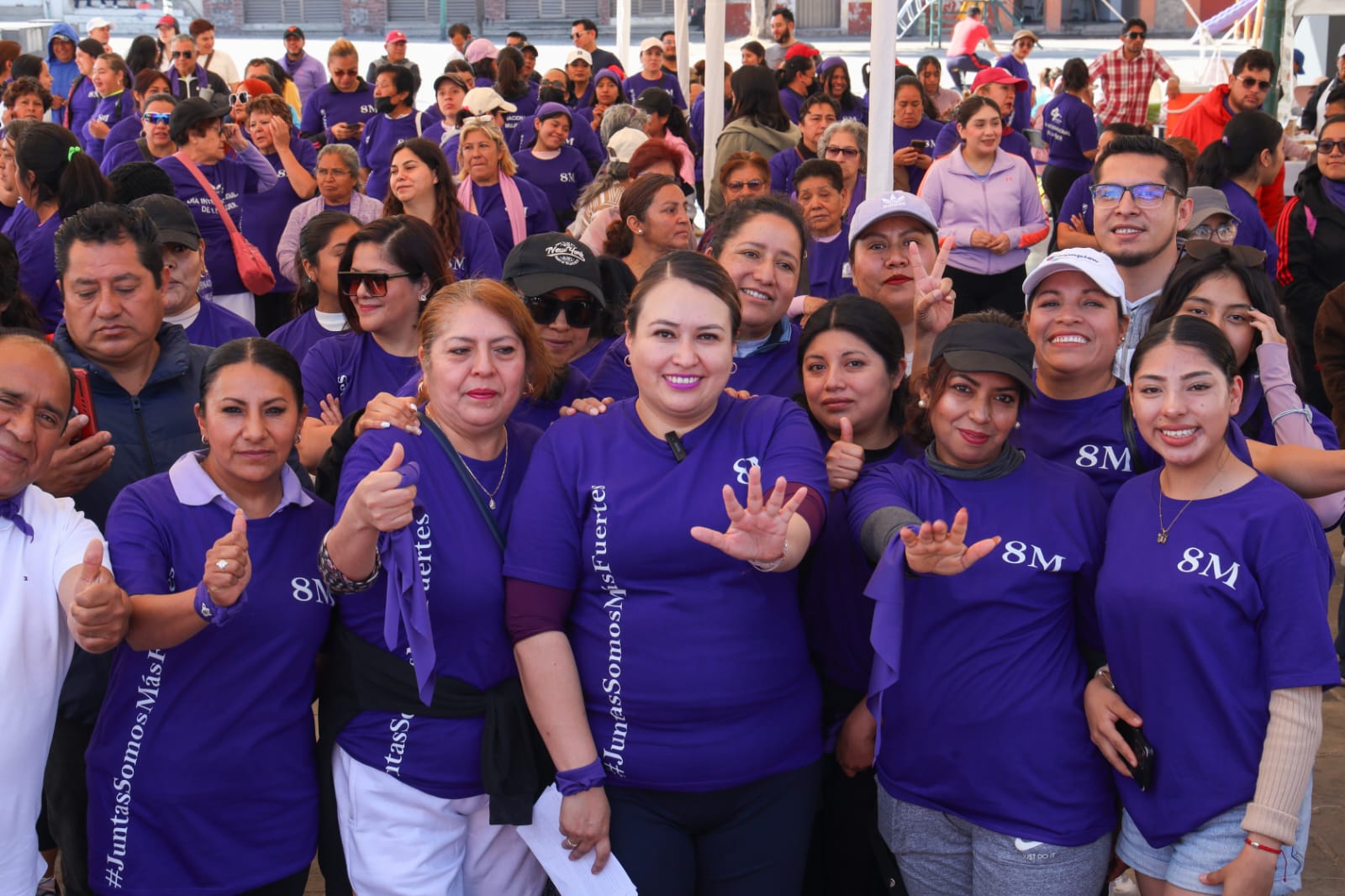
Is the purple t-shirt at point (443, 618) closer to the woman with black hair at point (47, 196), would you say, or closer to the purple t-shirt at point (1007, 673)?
the purple t-shirt at point (1007, 673)

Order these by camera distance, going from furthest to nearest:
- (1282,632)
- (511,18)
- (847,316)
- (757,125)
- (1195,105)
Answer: (511,18) → (1195,105) → (757,125) → (847,316) → (1282,632)

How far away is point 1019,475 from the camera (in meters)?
2.70

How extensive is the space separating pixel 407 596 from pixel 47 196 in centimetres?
340

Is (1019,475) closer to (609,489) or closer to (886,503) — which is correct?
(886,503)

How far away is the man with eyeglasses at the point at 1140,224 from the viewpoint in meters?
3.74

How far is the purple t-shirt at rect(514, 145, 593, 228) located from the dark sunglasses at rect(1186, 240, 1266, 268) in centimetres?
511

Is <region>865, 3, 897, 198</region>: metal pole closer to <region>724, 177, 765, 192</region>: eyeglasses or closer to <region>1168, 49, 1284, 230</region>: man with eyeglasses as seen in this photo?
<region>724, 177, 765, 192</region>: eyeglasses

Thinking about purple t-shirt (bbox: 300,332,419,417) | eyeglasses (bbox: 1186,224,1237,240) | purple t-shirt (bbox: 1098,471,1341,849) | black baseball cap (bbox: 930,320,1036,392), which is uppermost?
eyeglasses (bbox: 1186,224,1237,240)

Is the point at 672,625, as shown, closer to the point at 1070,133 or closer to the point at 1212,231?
the point at 1212,231

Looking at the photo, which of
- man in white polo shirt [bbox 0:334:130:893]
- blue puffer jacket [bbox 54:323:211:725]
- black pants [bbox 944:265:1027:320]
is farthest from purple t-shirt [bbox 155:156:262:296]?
man in white polo shirt [bbox 0:334:130:893]

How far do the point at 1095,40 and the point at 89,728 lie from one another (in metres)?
36.3

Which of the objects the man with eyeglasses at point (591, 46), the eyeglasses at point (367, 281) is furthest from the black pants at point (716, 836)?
the man with eyeglasses at point (591, 46)

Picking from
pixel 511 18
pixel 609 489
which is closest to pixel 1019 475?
pixel 609 489

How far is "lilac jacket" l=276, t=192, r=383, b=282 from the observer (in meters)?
6.43
